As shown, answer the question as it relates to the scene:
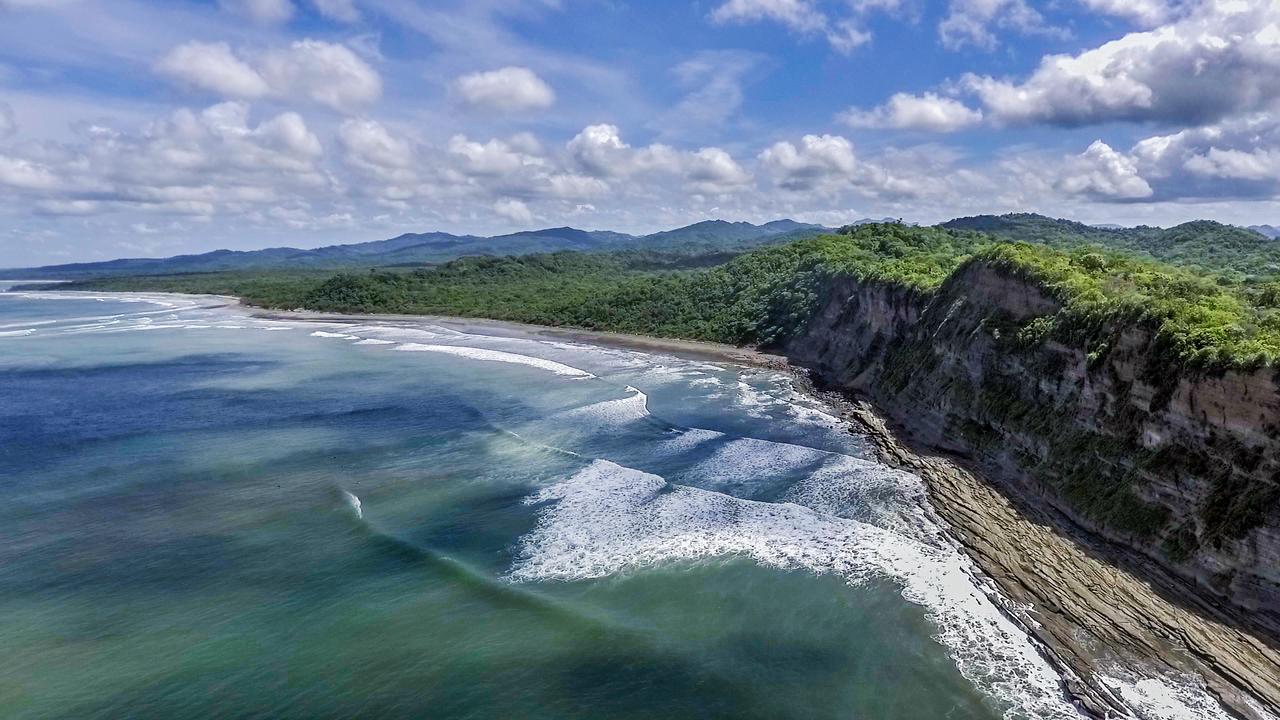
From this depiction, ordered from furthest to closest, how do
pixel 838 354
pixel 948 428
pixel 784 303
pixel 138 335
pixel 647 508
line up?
pixel 138 335
pixel 784 303
pixel 838 354
pixel 948 428
pixel 647 508

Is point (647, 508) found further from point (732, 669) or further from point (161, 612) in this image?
point (161, 612)

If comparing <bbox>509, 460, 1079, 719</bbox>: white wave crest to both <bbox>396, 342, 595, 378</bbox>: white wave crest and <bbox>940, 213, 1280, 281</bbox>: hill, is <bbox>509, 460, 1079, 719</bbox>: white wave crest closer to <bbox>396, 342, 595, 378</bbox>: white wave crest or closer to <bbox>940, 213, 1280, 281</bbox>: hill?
<bbox>396, 342, 595, 378</bbox>: white wave crest

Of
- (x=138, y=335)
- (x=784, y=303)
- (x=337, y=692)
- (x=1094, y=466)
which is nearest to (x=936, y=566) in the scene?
(x=1094, y=466)

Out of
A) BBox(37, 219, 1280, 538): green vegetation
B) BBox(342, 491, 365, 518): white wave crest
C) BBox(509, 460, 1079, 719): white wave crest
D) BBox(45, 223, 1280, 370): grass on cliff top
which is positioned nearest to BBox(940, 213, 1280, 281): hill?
BBox(37, 219, 1280, 538): green vegetation

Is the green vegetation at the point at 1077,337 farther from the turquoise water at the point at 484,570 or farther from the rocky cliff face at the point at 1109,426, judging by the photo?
the turquoise water at the point at 484,570

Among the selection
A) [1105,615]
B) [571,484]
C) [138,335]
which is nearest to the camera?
[1105,615]

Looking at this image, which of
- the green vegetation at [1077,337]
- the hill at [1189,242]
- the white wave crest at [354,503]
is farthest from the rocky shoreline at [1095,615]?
the hill at [1189,242]

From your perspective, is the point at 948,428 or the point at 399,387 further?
the point at 399,387
